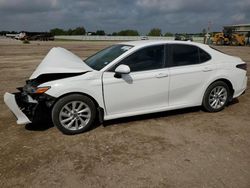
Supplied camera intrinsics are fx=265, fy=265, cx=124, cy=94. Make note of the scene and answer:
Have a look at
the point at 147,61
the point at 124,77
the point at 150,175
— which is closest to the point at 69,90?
the point at 124,77

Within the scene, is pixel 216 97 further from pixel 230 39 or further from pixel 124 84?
pixel 230 39

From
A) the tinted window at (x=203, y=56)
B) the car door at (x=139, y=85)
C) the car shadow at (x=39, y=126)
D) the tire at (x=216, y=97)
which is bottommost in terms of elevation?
the car shadow at (x=39, y=126)

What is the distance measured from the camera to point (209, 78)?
543cm

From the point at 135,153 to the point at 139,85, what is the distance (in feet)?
4.48

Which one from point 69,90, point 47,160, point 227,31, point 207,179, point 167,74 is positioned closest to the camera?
point 207,179

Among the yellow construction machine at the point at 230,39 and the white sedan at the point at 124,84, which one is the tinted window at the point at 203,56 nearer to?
the white sedan at the point at 124,84

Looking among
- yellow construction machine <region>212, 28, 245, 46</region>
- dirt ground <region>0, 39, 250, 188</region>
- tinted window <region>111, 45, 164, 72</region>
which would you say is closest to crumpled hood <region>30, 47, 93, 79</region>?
tinted window <region>111, 45, 164, 72</region>

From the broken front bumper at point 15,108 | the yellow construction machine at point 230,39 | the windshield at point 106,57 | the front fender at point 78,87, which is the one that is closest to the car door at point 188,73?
the windshield at point 106,57

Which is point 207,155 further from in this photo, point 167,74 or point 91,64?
point 91,64

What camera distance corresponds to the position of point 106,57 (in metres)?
5.18

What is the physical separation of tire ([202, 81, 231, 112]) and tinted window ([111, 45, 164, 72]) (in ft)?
4.24

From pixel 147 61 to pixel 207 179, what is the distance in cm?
248

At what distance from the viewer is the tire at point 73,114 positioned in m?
4.43

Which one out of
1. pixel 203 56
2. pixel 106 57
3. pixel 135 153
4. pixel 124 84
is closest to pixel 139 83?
pixel 124 84
